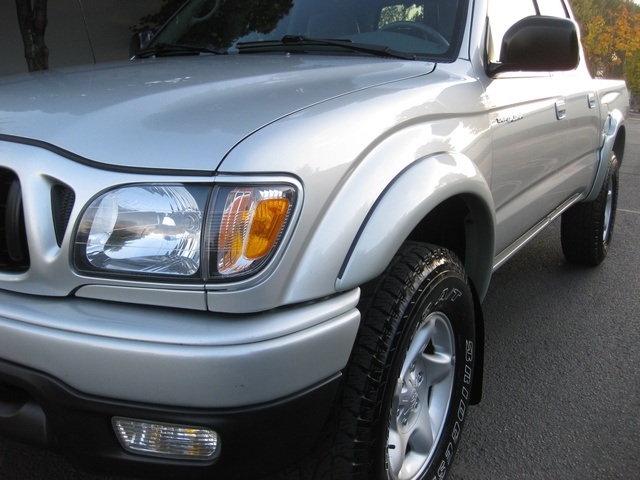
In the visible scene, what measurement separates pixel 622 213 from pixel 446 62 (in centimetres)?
487

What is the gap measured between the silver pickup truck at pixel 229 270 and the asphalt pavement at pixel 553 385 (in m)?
0.52

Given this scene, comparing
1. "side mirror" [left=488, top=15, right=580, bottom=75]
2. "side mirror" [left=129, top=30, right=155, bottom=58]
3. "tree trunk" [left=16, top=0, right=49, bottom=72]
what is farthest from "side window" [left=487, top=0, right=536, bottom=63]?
"tree trunk" [left=16, top=0, right=49, bottom=72]

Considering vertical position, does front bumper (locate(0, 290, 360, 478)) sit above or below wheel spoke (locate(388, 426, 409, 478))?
above

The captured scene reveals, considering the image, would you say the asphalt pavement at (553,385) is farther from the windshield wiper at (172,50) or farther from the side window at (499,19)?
the windshield wiper at (172,50)

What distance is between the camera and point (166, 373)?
1288 mm

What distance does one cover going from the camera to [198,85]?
1756 millimetres

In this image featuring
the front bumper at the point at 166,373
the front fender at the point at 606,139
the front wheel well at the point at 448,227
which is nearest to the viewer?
the front bumper at the point at 166,373

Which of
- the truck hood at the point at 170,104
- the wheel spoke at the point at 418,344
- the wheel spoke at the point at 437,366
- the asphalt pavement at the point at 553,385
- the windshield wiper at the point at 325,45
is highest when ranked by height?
the windshield wiper at the point at 325,45

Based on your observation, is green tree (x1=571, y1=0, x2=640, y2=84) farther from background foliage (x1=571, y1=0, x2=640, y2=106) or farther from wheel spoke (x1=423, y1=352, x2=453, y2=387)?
wheel spoke (x1=423, y1=352, x2=453, y2=387)

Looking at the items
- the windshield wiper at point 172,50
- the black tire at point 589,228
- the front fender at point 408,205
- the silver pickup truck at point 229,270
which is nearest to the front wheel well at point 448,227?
the front fender at point 408,205

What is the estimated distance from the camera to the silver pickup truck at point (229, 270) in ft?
4.36

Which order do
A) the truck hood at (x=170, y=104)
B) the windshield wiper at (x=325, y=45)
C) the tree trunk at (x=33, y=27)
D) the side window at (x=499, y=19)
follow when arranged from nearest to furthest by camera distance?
the truck hood at (x=170, y=104) < the windshield wiper at (x=325, y=45) < the side window at (x=499, y=19) < the tree trunk at (x=33, y=27)

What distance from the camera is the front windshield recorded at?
94.7 inches

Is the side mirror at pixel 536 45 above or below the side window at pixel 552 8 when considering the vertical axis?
below
